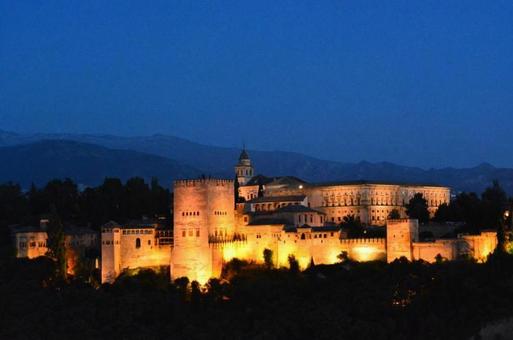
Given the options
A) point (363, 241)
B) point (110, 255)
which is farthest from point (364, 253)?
point (110, 255)

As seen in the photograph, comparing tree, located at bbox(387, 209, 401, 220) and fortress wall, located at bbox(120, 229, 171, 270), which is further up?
tree, located at bbox(387, 209, 401, 220)

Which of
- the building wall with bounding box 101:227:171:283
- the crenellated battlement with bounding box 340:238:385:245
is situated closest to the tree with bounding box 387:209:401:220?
the crenellated battlement with bounding box 340:238:385:245

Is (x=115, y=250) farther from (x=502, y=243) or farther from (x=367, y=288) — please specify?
(x=502, y=243)

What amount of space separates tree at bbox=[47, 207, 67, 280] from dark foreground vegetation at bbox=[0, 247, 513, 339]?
1.42 feet

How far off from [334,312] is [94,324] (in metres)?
10.4

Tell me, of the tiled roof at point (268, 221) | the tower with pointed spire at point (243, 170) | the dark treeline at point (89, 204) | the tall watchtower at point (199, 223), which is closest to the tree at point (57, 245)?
the tall watchtower at point (199, 223)

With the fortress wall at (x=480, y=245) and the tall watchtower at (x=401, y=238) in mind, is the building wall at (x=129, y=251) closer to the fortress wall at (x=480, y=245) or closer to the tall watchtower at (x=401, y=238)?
the tall watchtower at (x=401, y=238)

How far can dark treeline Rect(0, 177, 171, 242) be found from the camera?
192ft

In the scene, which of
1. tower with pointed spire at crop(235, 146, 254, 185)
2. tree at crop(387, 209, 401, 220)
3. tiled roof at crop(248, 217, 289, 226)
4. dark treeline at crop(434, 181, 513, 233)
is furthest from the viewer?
tower with pointed spire at crop(235, 146, 254, 185)

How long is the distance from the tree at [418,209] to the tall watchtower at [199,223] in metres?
15.7

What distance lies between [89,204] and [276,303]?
68.7 ft

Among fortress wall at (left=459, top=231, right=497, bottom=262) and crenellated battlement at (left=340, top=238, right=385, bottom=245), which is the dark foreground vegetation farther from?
crenellated battlement at (left=340, top=238, right=385, bottom=245)

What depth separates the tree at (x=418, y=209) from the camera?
200 ft

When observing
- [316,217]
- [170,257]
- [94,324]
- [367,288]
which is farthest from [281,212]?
[94,324]
